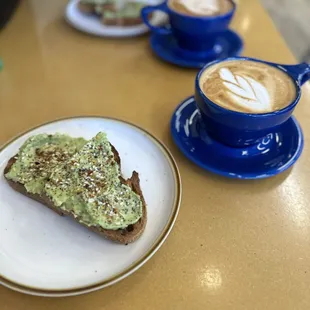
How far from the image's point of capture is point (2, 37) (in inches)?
41.4

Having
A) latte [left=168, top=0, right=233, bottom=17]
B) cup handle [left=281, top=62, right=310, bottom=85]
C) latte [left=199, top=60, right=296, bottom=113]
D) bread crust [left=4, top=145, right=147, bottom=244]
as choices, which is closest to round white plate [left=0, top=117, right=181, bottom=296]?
bread crust [left=4, top=145, right=147, bottom=244]

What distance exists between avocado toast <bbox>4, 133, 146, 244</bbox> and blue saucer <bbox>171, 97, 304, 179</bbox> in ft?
0.46

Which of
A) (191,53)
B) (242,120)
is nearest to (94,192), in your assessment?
(242,120)

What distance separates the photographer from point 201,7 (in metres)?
0.95

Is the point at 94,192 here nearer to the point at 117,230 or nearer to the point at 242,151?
the point at 117,230

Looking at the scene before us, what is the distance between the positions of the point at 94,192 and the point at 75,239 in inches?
3.0

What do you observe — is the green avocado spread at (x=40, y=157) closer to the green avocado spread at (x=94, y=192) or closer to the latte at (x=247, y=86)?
the green avocado spread at (x=94, y=192)

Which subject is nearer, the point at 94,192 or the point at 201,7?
the point at 94,192

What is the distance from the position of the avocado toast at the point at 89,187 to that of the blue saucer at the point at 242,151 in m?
0.14

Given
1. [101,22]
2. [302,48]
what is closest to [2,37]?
[101,22]

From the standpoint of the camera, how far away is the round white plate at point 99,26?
104cm

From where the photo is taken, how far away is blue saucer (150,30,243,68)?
3.09 ft

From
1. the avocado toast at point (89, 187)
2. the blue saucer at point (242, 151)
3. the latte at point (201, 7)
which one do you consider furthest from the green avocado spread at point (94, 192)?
the latte at point (201, 7)

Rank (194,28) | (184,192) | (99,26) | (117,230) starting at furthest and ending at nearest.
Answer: (99,26) < (194,28) < (184,192) < (117,230)
